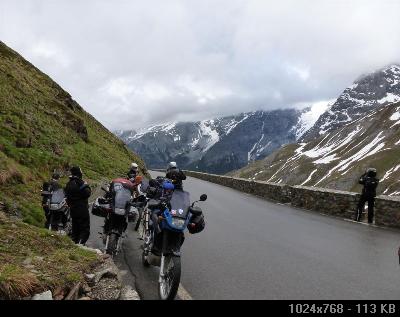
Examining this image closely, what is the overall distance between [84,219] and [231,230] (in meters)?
5.85

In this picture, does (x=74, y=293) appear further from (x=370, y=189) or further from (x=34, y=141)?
(x=34, y=141)

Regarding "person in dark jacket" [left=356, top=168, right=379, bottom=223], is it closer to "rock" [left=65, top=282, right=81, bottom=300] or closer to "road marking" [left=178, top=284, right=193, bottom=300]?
"road marking" [left=178, top=284, right=193, bottom=300]

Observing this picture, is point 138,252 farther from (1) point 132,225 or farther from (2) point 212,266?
(1) point 132,225

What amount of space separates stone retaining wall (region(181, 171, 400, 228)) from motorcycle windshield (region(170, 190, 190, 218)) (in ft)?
36.7

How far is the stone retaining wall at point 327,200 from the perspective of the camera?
17281mm

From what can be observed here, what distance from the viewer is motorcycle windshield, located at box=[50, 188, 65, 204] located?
1166cm

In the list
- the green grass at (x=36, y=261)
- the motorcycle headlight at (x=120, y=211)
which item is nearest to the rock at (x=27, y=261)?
the green grass at (x=36, y=261)

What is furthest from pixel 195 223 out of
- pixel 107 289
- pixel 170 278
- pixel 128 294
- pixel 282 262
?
pixel 282 262

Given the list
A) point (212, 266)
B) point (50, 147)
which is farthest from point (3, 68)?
point (212, 266)

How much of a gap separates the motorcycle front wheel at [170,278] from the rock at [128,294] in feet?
1.29

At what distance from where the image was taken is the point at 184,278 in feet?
29.5

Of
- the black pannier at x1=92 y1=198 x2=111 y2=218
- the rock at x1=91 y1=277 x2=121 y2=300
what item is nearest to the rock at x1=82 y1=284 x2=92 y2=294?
the rock at x1=91 y1=277 x2=121 y2=300

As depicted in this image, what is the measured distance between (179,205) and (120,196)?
2678 mm

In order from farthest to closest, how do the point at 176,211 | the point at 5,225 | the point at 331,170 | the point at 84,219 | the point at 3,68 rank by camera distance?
the point at 331,170
the point at 3,68
the point at 84,219
the point at 5,225
the point at 176,211
